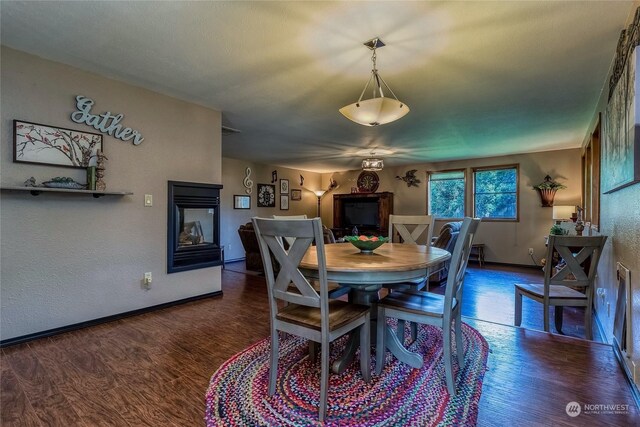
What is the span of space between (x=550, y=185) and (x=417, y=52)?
16.3 feet

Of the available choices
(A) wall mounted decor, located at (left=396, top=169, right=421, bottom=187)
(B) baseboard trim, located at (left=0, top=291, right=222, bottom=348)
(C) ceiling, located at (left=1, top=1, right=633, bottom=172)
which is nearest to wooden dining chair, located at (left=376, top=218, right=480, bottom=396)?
(C) ceiling, located at (left=1, top=1, right=633, bottom=172)

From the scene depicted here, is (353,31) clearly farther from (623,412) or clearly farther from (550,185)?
(550,185)

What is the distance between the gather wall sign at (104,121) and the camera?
105 inches

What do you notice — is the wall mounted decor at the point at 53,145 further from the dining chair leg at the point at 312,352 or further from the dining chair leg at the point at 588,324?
the dining chair leg at the point at 588,324

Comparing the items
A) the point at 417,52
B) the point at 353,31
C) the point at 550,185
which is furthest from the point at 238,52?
the point at 550,185

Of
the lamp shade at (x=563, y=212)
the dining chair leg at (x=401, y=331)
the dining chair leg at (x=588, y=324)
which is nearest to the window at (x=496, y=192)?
the lamp shade at (x=563, y=212)

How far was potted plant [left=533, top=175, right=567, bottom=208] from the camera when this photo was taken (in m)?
5.71

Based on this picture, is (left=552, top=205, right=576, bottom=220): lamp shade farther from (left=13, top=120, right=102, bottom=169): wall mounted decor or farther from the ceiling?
(left=13, top=120, right=102, bottom=169): wall mounted decor

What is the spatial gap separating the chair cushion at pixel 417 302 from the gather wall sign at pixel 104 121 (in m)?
2.84

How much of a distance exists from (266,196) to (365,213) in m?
2.62

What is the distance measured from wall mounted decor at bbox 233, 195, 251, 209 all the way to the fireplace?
3.04 metres

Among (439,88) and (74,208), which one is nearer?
(74,208)

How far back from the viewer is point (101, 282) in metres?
2.83

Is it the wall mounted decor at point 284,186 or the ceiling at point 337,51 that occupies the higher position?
the ceiling at point 337,51
